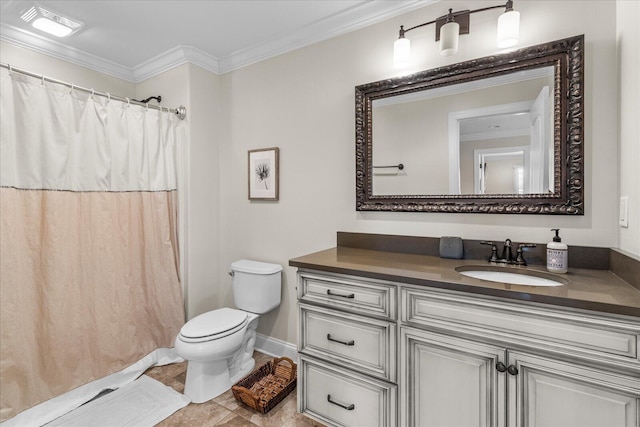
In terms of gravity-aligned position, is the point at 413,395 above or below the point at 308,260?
below

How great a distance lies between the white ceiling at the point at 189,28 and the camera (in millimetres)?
1899

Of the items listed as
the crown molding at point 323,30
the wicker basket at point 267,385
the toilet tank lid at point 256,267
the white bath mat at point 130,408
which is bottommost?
the white bath mat at point 130,408

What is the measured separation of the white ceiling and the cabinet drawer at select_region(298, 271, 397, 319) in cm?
159

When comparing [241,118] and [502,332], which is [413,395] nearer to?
[502,332]

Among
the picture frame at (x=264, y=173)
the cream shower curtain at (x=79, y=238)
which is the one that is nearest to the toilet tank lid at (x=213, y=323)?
the cream shower curtain at (x=79, y=238)

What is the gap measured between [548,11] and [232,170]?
228 cm

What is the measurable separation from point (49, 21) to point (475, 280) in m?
2.94

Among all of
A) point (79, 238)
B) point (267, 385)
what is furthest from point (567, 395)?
point (79, 238)

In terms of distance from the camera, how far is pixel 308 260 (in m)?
1.59

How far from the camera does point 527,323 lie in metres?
1.06

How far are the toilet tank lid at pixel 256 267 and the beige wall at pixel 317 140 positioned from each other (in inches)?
3.6

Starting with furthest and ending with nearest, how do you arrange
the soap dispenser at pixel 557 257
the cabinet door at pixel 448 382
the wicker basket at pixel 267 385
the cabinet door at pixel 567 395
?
1. the wicker basket at pixel 267 385
2. the soap dispenser at pixel 557 257
3. the cabinet door at pixel 448 382
4. the cabinet door at pixel 567 395

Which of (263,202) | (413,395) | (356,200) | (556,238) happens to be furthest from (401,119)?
(413,395)

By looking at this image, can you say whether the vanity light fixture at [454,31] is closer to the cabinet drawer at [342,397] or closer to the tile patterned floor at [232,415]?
the cabinet drawer at [342,397]
